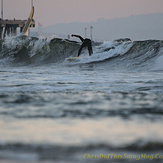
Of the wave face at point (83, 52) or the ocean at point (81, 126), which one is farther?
the wave face at point (83, 52)

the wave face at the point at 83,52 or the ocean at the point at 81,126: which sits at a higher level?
the wave face at the point at 83,52

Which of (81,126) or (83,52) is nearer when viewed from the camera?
(81,126)

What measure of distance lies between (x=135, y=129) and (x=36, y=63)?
23.8m

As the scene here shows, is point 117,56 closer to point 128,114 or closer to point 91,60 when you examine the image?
point 91,60

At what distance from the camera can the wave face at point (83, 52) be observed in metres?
22.0

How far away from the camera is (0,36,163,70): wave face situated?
2205 centimetres

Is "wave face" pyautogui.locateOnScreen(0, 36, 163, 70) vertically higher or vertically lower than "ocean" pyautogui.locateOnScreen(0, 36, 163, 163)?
higher

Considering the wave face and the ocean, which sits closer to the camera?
the ocean

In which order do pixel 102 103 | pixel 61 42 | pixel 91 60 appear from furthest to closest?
1. pixel 61 42
2. pixel 91 60
3. pixel 102 103

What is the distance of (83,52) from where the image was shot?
27562 mm

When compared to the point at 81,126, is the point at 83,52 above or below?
above

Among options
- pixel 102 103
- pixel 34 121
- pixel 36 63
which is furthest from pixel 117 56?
pixel 34 121

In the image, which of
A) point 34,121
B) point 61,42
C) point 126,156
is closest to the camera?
point 126,156

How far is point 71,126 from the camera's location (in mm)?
4078
